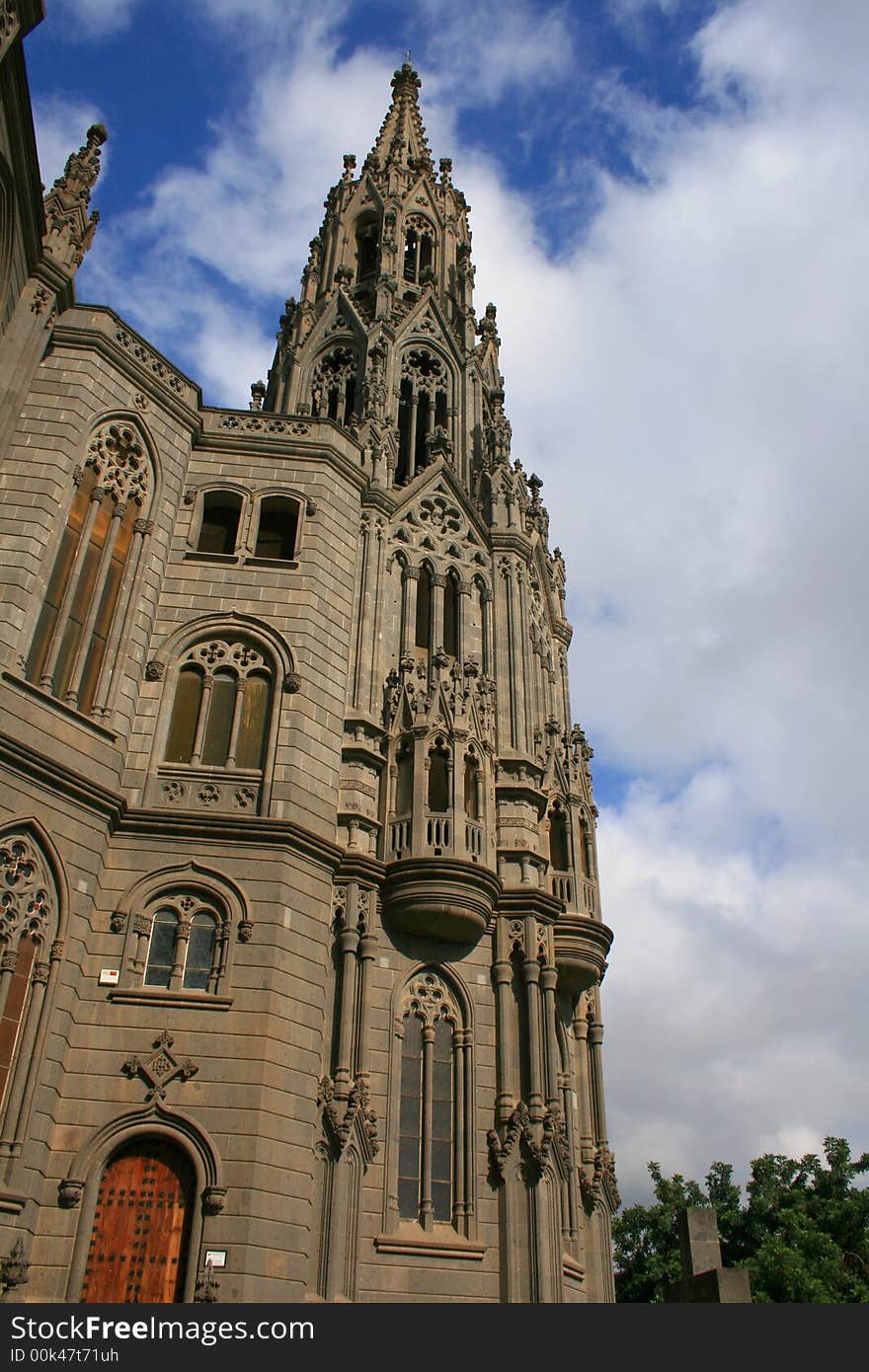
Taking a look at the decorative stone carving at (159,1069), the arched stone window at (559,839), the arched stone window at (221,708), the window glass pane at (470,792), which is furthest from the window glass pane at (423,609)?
the decorative stone carving at (159,1069)

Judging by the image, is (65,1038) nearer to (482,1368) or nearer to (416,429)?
(482,1368)

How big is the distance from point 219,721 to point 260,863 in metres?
3.46

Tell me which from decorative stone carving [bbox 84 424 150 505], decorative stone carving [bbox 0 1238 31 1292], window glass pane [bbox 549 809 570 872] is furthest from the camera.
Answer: window glass pane [bbox 549 809 570 872]

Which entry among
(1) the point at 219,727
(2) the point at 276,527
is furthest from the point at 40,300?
(1) the point at 219,727

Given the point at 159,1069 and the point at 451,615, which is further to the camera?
the point at 451,615

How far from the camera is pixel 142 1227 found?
1712 centimetres

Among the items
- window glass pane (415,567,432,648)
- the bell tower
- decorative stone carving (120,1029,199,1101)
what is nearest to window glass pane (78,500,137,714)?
the bell tower

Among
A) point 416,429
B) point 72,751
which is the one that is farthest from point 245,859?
point 416,429

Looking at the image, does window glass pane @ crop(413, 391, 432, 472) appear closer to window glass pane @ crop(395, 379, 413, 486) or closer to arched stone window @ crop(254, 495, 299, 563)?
window glass pane @ crop(395, 379, 413, 486)

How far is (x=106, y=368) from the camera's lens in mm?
23453

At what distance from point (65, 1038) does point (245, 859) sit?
427cm

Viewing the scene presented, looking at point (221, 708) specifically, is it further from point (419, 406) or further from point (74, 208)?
point (419, 406)

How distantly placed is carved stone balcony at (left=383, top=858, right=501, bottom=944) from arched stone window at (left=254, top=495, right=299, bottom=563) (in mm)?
8106

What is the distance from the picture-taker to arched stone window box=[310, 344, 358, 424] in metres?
36.8
